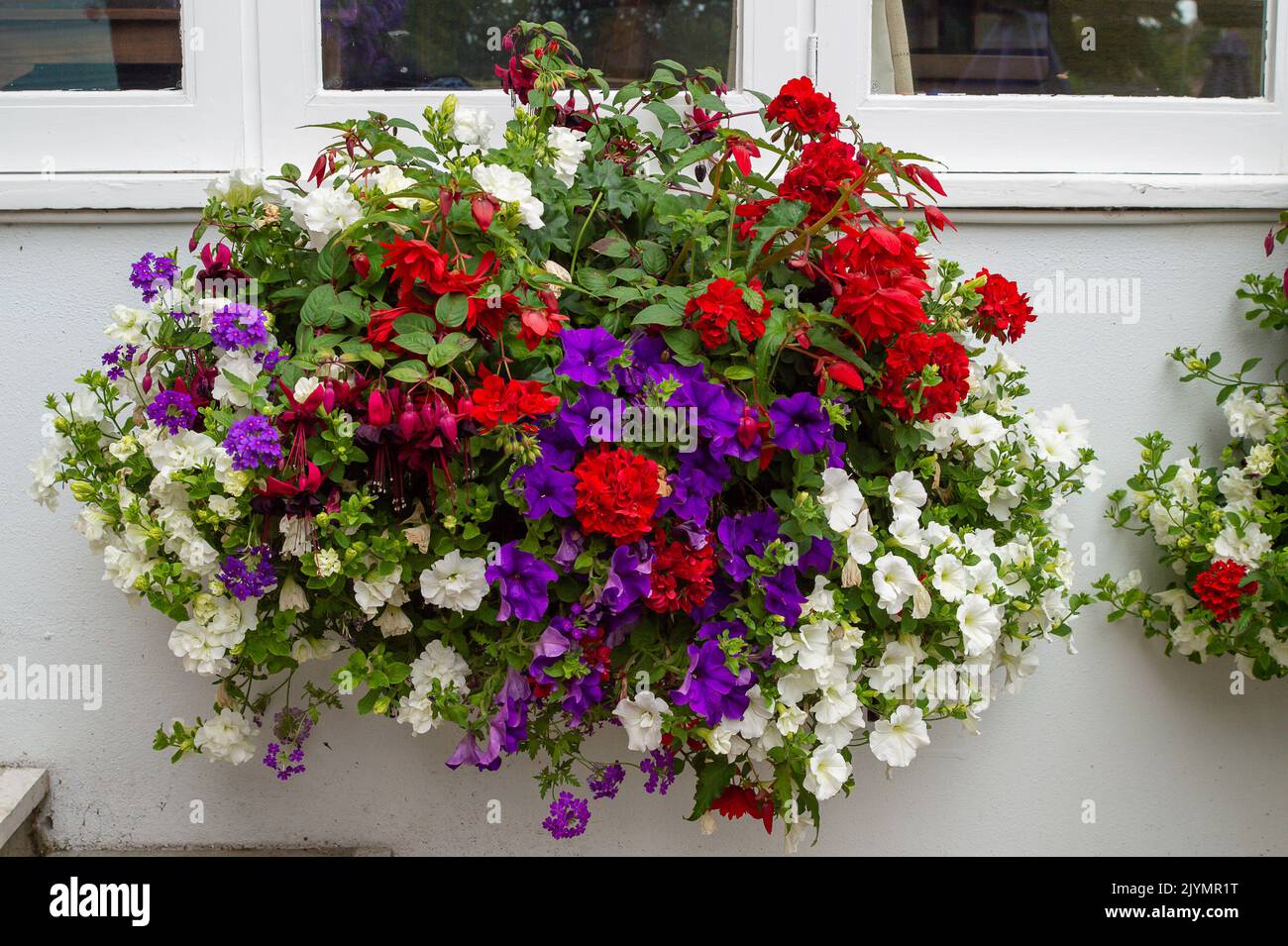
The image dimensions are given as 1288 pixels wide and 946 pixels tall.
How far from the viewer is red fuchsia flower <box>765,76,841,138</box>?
155 cm

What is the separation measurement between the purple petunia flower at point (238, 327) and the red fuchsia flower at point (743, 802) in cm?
92

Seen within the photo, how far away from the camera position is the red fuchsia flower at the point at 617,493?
134 cm

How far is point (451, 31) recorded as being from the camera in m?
2.04

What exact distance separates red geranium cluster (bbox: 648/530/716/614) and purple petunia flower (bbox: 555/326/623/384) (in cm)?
24

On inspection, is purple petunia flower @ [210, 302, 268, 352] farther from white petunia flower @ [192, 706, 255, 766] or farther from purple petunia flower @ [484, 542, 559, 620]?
white petunia flower @ [192, 706, 255, 766]

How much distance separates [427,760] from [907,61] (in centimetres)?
159

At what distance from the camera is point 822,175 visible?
1.49m

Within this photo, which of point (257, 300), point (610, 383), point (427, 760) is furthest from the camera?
point (427, 760)

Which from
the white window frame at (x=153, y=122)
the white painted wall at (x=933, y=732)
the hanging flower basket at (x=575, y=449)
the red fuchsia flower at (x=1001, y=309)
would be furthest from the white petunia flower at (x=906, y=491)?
the white window frame at (x=153, y=122)

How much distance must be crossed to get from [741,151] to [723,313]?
0.99ft

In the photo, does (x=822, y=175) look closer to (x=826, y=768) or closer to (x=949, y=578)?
(x=949, y=578)
